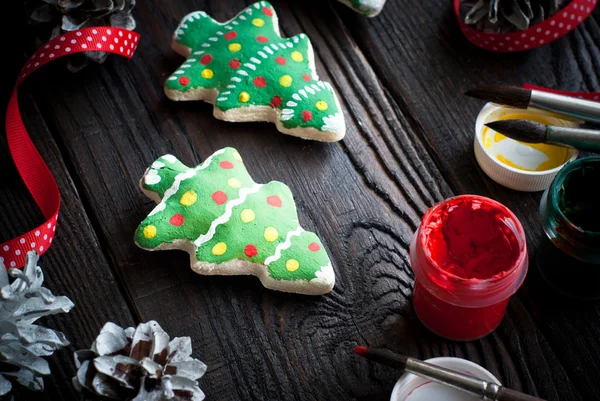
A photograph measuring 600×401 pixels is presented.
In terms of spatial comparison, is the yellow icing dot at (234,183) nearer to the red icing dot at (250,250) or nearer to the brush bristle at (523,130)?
the red icing dot at (250,250)

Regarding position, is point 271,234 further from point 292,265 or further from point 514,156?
point 514,156

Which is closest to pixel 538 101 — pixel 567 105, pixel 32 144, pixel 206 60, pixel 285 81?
pixel 567 105

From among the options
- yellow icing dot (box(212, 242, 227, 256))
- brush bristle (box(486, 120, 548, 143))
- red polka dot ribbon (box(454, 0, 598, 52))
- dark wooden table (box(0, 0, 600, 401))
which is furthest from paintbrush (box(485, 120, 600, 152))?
yellow icing dot (box(212, 242, 227, 256))

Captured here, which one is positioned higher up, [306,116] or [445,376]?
[306,116]

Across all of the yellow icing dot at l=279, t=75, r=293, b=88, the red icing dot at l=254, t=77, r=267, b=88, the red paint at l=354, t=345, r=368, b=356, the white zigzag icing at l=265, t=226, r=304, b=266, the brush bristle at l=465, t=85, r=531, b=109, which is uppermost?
the red icing dot at l=254, t=77, r=267, b=88

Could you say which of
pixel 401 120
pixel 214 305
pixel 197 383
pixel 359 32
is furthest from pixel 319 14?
pixel 197 383

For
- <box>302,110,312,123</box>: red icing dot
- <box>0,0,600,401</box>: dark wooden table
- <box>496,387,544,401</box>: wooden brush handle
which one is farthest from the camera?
<box>302,110,312,123</box>: red icing dot

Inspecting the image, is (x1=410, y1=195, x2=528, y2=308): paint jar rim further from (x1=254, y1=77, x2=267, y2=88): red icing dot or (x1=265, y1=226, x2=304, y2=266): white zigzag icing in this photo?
(x1=254, y1=77, x2=267, y2=88): red icing dot
